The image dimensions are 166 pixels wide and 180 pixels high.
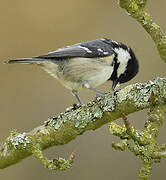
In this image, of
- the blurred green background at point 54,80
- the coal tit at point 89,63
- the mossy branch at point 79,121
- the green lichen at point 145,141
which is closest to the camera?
the green lichen at point 145,141

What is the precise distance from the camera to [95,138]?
3367 mm

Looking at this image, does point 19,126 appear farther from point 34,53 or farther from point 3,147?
point 3,147

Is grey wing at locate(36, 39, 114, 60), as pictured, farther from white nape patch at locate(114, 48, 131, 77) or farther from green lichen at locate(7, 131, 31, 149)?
green lichen at locate(7, 131, 31, 149)

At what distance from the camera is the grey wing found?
279cm

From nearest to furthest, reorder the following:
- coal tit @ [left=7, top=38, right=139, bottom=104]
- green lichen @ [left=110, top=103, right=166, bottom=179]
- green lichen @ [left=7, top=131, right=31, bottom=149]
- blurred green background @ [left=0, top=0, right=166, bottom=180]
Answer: green lichen @ [left=110, top=103, right=166, bottom=179] → green lichen @ [left=7, top=131, right=31, bottom=149] → coal tit @ [left=7, top=38, right=139, bottom=104] → blurred green background @ [left=0, top=0, right=166, bottom=180]

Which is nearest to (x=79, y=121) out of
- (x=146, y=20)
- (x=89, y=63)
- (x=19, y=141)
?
(x=19, y=141)

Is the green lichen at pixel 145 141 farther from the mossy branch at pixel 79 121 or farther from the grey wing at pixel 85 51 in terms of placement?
the grey wing at pixel 85 51

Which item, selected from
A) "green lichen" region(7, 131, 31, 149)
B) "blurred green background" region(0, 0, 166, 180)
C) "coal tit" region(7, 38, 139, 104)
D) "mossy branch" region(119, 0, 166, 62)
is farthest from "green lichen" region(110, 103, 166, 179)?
"blurred green background" region(0, 0, 166, 180)

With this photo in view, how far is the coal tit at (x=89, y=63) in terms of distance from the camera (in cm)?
277

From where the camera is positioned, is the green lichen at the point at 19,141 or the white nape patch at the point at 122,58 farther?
the white nape patch at the point at 122,58

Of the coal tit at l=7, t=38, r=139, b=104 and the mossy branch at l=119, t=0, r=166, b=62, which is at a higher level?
A: the mossy branch at l=119, t=0, r=166, b=62

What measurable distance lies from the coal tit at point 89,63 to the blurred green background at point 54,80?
2.05 ft

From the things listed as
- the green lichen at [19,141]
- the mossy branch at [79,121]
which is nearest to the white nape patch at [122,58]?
the mossy branch at [79,121]

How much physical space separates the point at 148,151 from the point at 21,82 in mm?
2150
